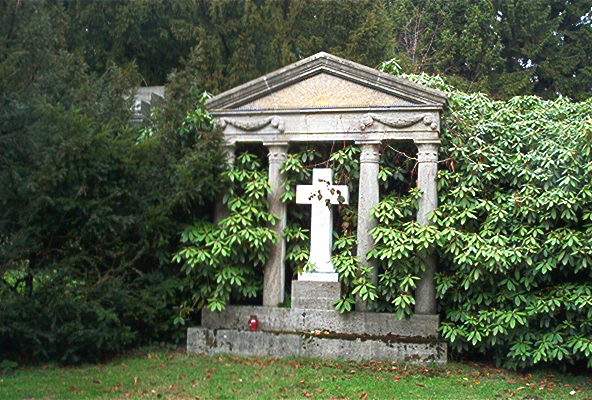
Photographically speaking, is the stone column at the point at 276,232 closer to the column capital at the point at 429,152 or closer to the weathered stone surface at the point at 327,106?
the weathered stone surface at the point at 327,106

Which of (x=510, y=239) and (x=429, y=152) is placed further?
(x=429, y=152)

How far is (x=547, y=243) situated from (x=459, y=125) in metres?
2.18

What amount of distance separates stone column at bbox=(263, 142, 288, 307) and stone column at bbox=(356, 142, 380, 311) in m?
1.09

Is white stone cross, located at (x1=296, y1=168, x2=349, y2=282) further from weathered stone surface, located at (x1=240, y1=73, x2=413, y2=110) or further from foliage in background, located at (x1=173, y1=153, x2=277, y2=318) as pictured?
weathered stone surface, located at (x1=240, y1=73, x2=413, y2=110)

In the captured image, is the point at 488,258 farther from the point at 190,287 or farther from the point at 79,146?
the point at 79,146

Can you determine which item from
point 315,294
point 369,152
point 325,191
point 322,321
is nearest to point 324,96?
point 369,152

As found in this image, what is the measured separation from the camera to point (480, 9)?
2364 cm

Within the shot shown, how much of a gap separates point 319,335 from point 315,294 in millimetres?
580

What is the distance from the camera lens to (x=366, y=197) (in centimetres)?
943

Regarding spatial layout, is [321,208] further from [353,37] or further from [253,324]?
[353,37]

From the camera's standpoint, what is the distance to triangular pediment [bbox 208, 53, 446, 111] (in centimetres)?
934

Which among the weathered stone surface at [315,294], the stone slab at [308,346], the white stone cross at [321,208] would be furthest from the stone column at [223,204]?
the stone slab at [308,346]

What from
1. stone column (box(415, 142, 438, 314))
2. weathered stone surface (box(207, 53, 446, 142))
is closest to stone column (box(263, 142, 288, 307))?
weathered stone surface (box(207, 53, 446, 142))

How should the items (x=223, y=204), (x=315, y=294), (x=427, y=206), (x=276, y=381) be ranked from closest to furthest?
1. (x=276, y=381)
2. (x=427, y=206)
3. (x=315, y=294)
4. (x=223, y=204)
